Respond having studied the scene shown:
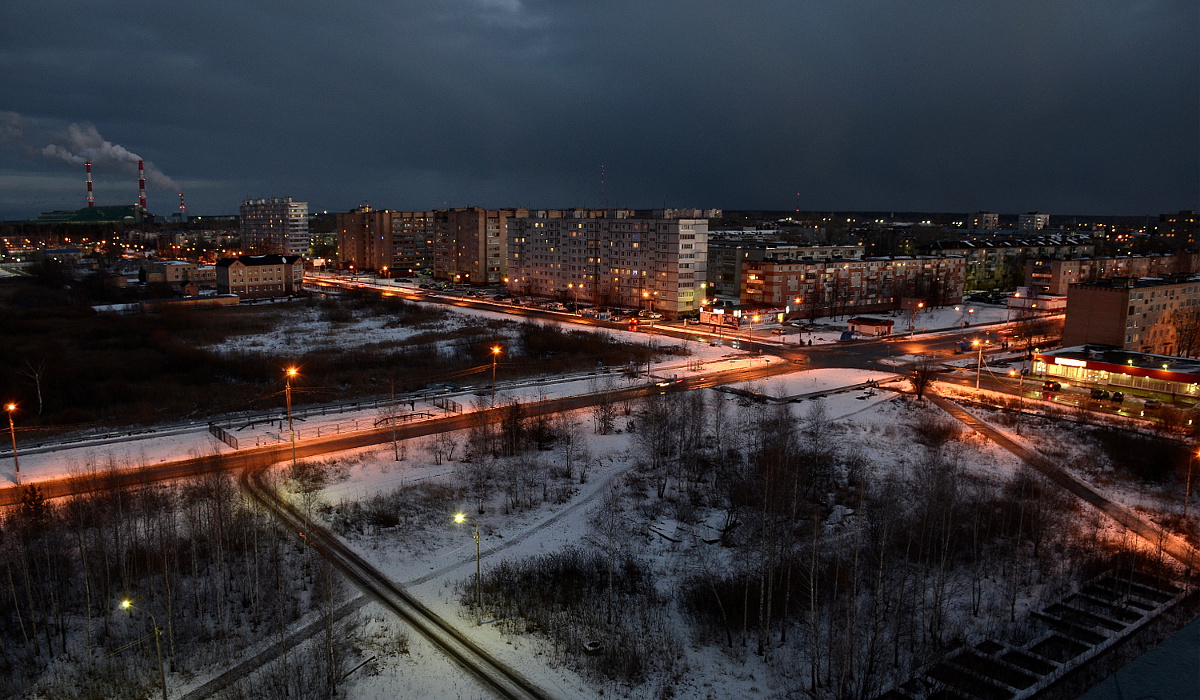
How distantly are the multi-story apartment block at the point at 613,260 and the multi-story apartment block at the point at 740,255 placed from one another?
26.1ft

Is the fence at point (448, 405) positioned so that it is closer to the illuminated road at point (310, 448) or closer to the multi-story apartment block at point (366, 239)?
the illuminated road at point (310, 448)

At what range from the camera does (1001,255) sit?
8325 cm

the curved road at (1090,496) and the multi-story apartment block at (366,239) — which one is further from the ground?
the multi-story apartment block at (366,239)

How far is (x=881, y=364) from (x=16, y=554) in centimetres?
3949

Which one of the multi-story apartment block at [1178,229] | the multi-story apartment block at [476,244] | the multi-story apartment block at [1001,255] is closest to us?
the multi-story apartment block at [1001,255]

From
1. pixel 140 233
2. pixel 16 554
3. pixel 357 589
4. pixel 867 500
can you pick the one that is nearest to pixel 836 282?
pixel 867 500

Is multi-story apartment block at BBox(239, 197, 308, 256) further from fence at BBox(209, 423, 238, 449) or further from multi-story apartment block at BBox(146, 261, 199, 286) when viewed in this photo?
fence at BBox(209, 423, 238, 449)

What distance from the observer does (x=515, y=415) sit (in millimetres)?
27516

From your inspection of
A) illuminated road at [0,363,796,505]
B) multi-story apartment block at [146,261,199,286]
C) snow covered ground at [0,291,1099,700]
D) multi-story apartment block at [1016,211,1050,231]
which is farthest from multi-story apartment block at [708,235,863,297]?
multi-story apartment block at [1016,211,1050,231]

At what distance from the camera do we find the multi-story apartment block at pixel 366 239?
102 m

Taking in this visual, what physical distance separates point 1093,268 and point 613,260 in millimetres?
46634

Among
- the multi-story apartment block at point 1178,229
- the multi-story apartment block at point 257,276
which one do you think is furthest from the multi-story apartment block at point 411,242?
the multi-story apartment block at point 1178,229

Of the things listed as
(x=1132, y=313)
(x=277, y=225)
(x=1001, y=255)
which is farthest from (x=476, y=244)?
(x=1132, y=313)

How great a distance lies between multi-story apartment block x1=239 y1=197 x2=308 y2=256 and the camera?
120 metres
